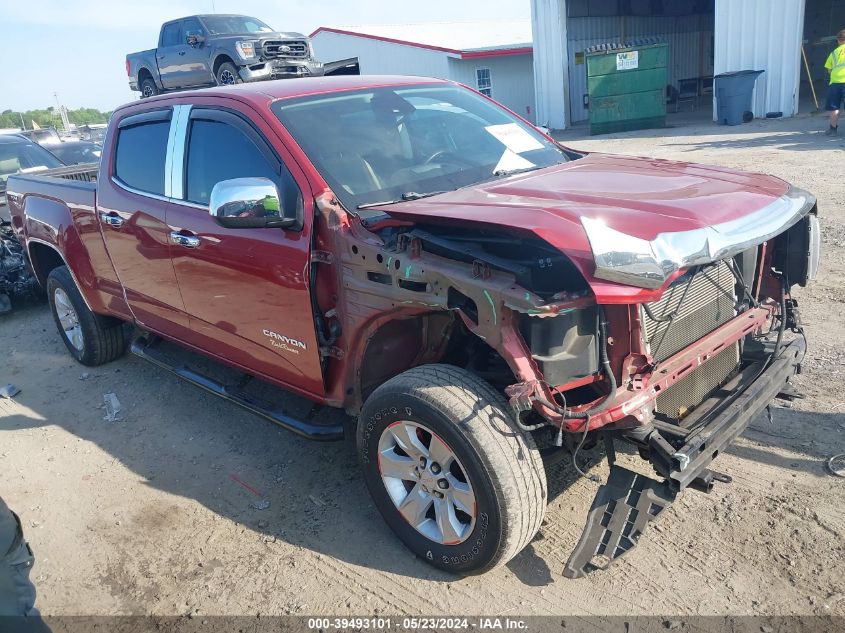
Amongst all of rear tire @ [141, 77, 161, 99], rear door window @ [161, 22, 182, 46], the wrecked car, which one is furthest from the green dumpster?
the wrecked car

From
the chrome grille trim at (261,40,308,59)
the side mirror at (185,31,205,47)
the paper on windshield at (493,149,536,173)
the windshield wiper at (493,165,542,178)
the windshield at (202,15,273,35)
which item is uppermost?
the windshield at (202,15,273,35)

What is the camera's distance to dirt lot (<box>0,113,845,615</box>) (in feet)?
9.19

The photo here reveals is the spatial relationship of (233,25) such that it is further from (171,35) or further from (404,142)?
(404,142)

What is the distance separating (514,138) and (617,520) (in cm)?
232

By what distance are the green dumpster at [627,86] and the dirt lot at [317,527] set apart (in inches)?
522

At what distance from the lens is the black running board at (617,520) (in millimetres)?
2568

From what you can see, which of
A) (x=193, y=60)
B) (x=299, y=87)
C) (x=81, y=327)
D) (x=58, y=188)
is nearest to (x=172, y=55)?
(x=193, y=60)

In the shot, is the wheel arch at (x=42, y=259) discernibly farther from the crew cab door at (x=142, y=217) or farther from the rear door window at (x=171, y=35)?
the rear door window at (x=171, y=35)

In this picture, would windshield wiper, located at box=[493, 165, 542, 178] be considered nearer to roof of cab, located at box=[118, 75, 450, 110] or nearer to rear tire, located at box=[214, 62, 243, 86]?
roof of cab, located at box=[118, 75, 450, 110]

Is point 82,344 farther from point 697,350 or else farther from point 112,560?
point 697,350

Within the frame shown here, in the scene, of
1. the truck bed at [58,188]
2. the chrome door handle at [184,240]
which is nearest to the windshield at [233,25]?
the truck bed at [58,188]

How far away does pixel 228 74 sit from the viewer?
12047 millimetres

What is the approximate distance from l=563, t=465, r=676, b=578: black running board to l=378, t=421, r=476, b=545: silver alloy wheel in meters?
0.45

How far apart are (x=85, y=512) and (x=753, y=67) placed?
17164mm
